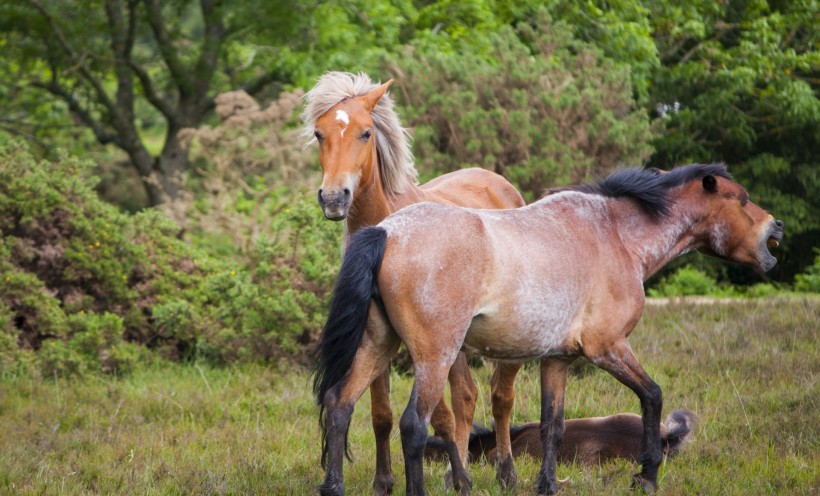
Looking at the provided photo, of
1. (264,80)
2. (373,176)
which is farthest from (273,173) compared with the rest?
(373,176)

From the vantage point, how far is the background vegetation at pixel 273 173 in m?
7.83

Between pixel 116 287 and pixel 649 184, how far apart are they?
6.23 meters

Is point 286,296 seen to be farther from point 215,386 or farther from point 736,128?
point 736,128

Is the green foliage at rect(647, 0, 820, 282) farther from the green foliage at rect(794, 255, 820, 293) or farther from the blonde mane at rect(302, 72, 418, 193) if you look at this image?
the blonde mane at rect(302, 72, 418, 193)

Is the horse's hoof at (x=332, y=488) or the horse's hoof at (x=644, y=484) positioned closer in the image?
the horse's hoof at (x=332, y=488)

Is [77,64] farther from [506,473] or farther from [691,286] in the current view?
[506,473]

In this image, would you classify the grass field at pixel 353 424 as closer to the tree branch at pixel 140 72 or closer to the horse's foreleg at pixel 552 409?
the horse's foreleg at pixel 552 409

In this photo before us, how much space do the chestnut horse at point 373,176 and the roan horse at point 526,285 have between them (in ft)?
2.02

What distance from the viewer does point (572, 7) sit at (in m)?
18.1

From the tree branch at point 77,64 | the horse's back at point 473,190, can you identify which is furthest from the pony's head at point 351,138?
the tree branch at point 77,64

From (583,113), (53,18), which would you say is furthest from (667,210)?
(53,18)

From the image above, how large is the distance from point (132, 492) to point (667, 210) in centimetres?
371

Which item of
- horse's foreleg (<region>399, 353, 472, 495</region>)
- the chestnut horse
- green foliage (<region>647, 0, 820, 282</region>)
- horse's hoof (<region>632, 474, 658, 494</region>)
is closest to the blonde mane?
the chestnut horse

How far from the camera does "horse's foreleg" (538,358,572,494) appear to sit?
575 centimetres
